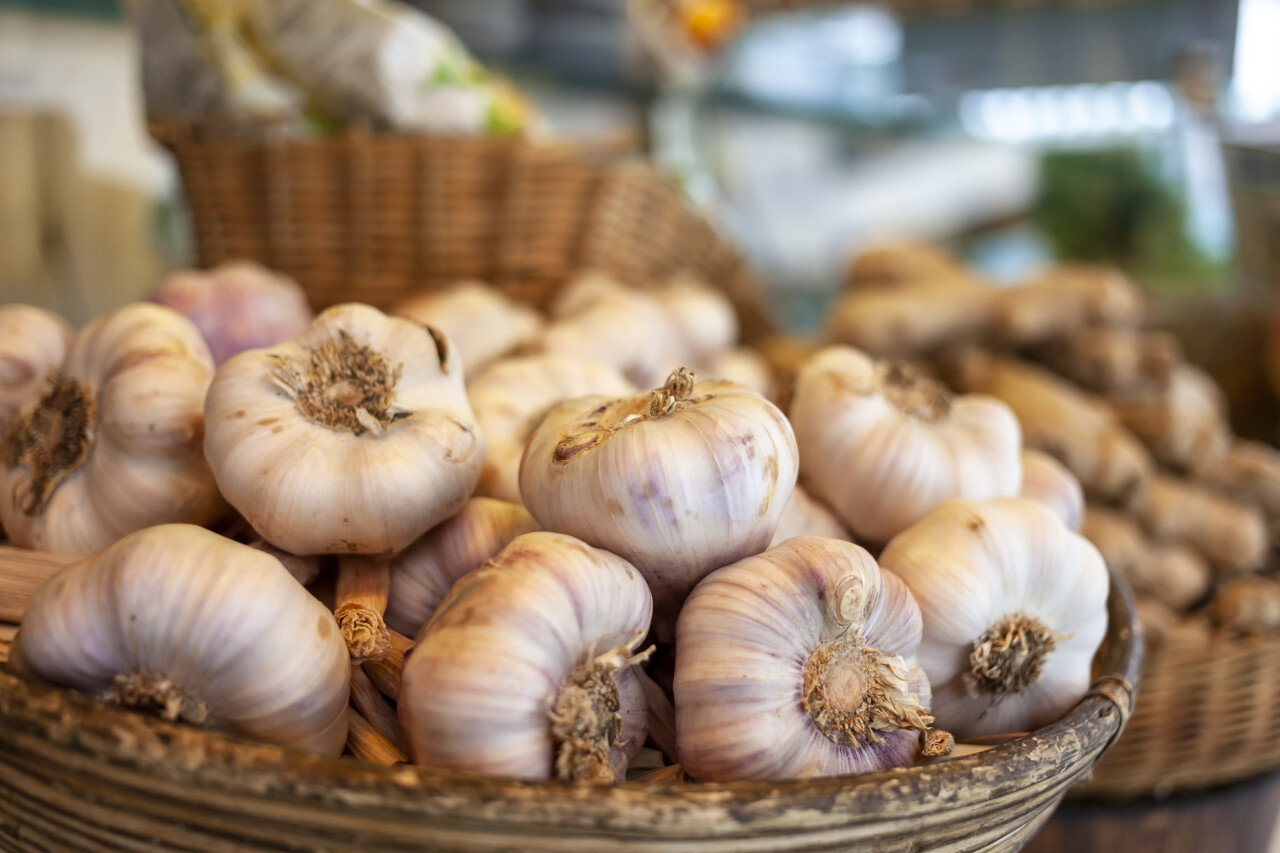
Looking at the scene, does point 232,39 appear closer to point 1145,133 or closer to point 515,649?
point 515,649

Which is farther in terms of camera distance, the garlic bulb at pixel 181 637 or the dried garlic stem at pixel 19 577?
the dried garlic stem at pixel 19 577

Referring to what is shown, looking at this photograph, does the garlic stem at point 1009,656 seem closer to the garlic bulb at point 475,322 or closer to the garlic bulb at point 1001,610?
the garlic bulb at point 1001,610

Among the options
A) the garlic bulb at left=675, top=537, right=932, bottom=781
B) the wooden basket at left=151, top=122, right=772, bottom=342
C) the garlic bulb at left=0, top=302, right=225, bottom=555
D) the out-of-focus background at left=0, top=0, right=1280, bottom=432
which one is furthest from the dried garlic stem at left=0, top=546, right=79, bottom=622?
the out-of-focus background at left=0, top=0, right=1280, bottom=432

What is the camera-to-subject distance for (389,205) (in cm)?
123

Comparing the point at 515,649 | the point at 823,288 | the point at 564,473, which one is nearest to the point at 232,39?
the point at 564,473

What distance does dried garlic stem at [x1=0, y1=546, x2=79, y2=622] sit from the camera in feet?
1.97

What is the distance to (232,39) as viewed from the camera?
4.16 feet

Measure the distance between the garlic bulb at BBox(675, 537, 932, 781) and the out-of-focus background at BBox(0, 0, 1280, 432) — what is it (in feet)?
3.72

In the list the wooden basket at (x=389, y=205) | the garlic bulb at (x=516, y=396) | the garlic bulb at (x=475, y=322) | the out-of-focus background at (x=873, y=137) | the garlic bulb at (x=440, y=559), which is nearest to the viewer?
the garlic bulb at (x=440, y=559)

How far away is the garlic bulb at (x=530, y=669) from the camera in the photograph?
47 centimetres

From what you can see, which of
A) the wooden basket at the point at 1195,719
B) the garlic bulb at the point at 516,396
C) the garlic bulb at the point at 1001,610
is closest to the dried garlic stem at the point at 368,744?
the garlic bulb at the point at 516,396

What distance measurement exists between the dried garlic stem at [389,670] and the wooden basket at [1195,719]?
0.92 metres

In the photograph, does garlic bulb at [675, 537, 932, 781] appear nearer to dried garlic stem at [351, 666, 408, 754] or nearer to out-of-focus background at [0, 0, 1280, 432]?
dried garlic stem at [351, 666, 408, 754]

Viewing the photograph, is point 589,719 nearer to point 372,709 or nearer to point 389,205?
point 372,709
